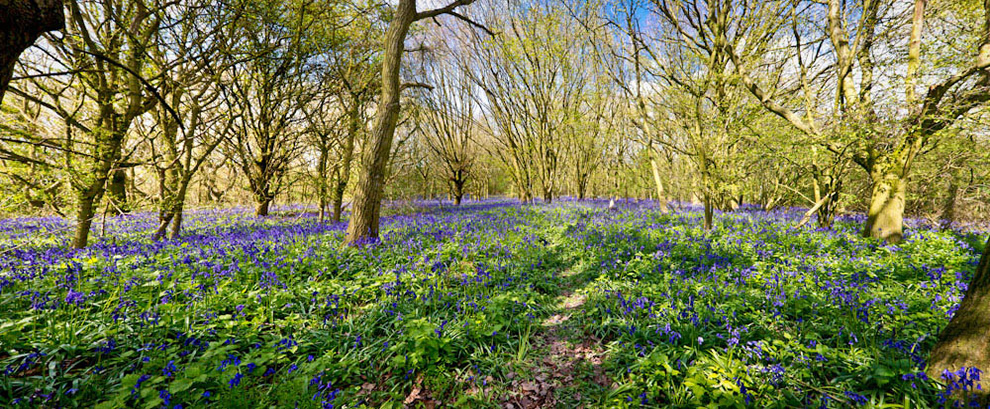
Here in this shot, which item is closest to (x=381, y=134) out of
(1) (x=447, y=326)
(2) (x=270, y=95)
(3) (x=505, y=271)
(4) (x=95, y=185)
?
(3) (x=505, y=271)

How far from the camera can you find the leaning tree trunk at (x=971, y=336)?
6.84 feet

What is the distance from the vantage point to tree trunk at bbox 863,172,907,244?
19.8 ft

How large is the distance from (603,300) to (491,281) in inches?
66.0

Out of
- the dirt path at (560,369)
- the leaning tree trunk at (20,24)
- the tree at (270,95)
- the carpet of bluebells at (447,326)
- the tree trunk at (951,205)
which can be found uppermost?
the tree at (270,95)

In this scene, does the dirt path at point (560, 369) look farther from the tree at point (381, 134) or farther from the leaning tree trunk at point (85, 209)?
the leaning tree trunk at point (85, 209)

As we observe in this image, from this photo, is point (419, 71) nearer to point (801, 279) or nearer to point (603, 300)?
point (603, 300)

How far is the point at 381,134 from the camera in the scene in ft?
20.8

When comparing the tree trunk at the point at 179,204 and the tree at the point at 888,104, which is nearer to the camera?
the tree at the point at 888,104

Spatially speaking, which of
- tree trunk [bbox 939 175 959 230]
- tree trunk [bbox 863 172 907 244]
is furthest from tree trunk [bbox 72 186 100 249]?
tree trunk [bbox 939 175 959 230]

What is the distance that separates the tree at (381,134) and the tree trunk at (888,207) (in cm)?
1030

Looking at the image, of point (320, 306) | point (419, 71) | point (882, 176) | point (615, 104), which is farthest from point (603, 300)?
point (615, 104)

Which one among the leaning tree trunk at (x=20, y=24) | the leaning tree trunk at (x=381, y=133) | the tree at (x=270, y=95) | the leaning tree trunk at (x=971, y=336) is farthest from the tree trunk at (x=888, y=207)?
the tree at (x=270, y=95)

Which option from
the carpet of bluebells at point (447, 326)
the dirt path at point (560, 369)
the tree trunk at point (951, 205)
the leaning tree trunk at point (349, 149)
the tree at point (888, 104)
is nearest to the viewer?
the carpet of bluebells at point (447, 326)

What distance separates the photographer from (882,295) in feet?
11.8
